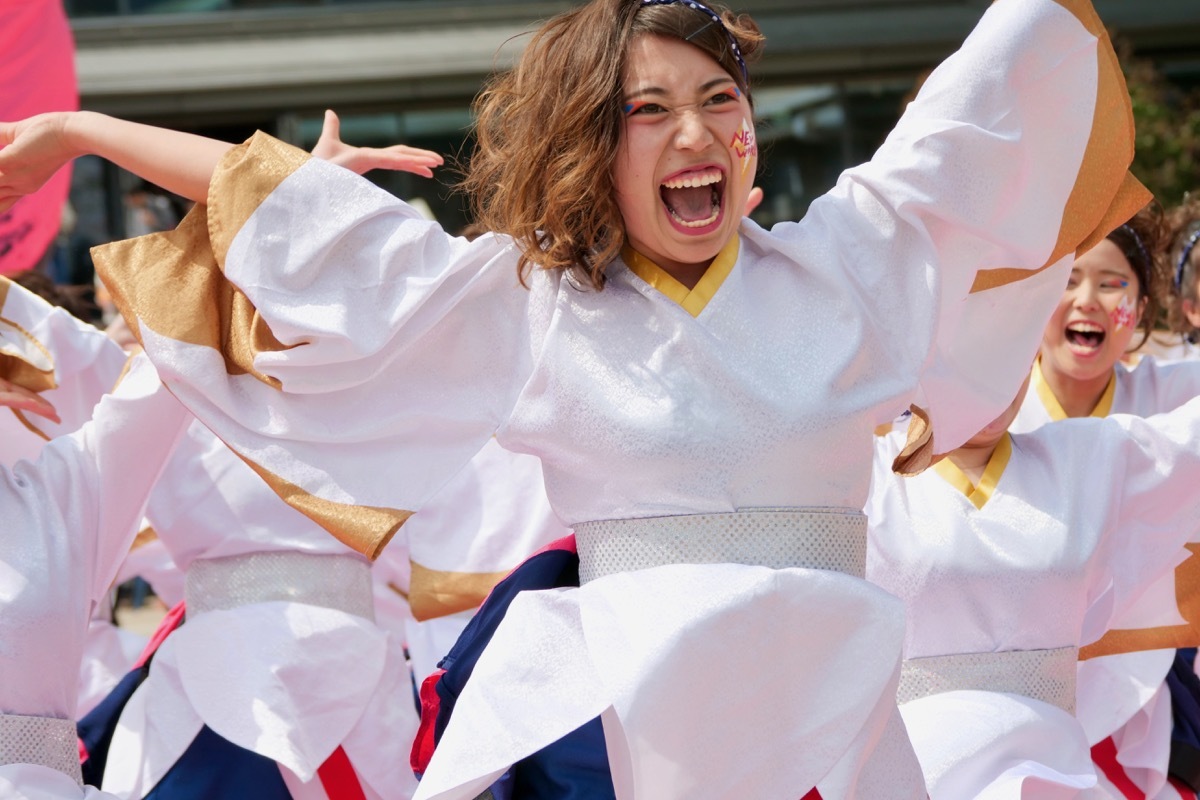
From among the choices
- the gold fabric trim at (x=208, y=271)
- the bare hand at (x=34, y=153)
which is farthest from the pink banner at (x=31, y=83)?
the gold fabric trim at (x=208, y=271)

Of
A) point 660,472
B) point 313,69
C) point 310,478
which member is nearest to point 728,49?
point 660,472

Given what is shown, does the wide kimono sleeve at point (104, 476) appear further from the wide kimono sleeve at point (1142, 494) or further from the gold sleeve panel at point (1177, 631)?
the gold sleeve panel at point (1177, 631)

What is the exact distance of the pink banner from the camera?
4836mm

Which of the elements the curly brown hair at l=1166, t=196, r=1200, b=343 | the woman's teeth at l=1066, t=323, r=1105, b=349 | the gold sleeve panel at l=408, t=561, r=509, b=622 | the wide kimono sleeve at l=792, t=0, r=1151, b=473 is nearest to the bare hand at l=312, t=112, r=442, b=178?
the wide kimono sleeve at l=792, t=0, r=1151, b=473

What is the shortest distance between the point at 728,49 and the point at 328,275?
0.60 metres

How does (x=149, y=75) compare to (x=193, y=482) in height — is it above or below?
below

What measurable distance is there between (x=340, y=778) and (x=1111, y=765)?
150cm

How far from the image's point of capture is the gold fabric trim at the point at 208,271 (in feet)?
7.60

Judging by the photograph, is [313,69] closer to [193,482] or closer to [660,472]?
[193,482]

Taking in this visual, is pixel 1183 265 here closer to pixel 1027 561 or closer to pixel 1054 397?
pixel 1054 397

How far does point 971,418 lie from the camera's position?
2.45 m

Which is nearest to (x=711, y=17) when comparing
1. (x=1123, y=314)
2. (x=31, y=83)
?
(x=1123, y=314)

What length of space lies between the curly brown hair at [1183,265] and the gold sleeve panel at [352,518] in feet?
8.76

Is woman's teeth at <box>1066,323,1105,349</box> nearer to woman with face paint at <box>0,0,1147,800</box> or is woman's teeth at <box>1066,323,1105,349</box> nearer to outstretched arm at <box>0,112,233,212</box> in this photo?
woman with face paint at <box>0,0,1147,800</box>
